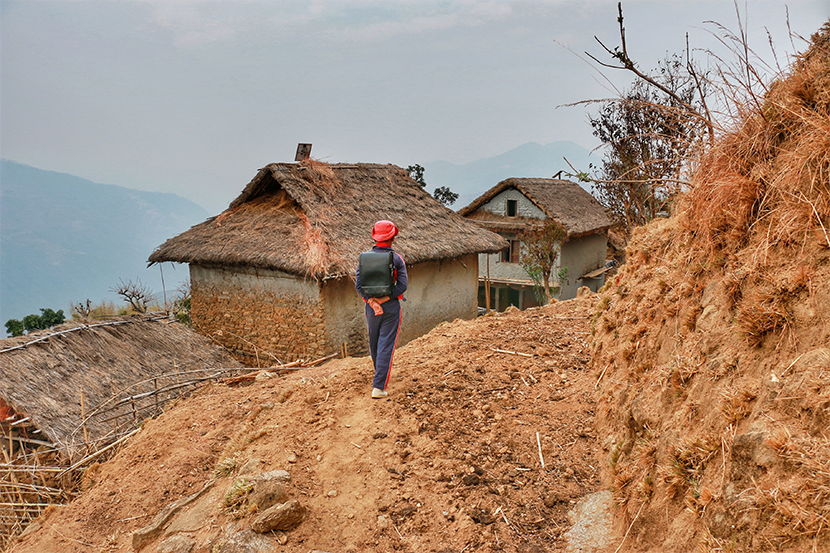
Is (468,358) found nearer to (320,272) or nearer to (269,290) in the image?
(320,272)

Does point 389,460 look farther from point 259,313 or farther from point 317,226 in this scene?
point 259,313

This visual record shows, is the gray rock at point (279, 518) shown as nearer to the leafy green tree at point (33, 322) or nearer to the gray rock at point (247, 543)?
the gray rock at point (247, 543)

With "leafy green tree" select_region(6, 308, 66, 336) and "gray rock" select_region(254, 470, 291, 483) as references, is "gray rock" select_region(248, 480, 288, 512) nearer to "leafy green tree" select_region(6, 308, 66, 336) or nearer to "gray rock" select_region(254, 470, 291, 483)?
"gray rock" select_region(254, 470, 291, 483)

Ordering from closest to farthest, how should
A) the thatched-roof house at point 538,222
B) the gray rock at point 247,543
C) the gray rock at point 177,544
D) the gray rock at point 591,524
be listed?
the gray rock at point 591,524
the gray rock at point 247,543
the gray rock at point 177,544
the thatched-roof house at point 538,222

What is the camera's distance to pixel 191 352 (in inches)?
427

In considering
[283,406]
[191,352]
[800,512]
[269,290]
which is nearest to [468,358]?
[283,406]

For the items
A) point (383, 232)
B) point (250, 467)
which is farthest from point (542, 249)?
point (250, 467)

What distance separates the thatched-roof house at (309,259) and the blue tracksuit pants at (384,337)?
4.61 metres

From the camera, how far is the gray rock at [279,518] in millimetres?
3582

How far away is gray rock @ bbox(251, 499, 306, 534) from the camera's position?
11.8ft

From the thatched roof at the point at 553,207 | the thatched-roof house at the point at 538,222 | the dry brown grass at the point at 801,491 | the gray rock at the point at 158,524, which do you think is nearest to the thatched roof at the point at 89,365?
the gray rock at the point at 158,524

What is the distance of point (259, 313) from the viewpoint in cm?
1123

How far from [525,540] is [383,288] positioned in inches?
99.5

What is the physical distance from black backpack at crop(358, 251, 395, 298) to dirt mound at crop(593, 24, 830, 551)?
2.16 meters
